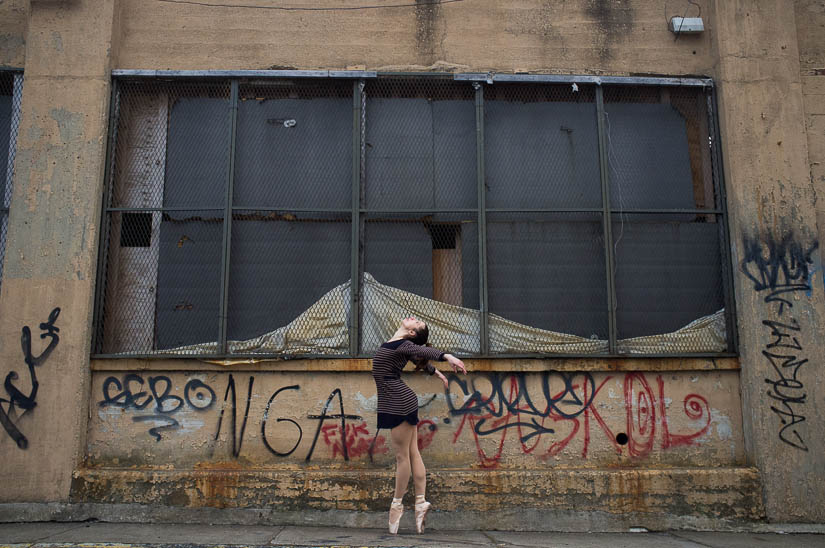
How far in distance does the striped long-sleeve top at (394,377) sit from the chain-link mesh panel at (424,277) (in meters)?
1.12

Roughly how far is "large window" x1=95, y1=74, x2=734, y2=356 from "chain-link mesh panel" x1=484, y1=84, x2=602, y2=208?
0.02 metres

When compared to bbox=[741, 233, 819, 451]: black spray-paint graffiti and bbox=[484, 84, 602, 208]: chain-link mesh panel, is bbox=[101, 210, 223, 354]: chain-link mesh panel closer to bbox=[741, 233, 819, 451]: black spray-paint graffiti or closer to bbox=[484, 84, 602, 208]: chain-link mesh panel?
bbox=[484, 84, 602, 208]: chain-link mesh panel

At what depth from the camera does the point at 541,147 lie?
706 cm

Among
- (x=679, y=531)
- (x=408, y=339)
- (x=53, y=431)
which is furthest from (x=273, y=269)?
(x=679, y=531)

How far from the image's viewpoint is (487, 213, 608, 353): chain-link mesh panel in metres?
6.73

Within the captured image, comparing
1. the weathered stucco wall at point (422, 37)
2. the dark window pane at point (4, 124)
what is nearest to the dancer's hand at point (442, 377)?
the weathered stucco wall at point (422, 37)

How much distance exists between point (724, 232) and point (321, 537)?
5082 mm

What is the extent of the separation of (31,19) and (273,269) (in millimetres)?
3705

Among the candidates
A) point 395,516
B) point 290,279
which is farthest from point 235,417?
point 395,516

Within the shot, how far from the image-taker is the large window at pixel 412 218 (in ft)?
21.9

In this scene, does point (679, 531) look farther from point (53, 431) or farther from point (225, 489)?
point (53, 431)

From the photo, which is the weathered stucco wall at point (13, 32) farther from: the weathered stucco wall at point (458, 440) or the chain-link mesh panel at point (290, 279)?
the weathered stucco wall at point (458, 440)

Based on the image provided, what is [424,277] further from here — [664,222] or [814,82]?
[814,82]

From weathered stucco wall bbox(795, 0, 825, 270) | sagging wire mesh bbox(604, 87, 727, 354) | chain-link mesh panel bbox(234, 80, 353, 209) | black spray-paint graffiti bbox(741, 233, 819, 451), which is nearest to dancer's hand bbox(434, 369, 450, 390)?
sagging wire mesh bbox(604, 87, 727, 354)
